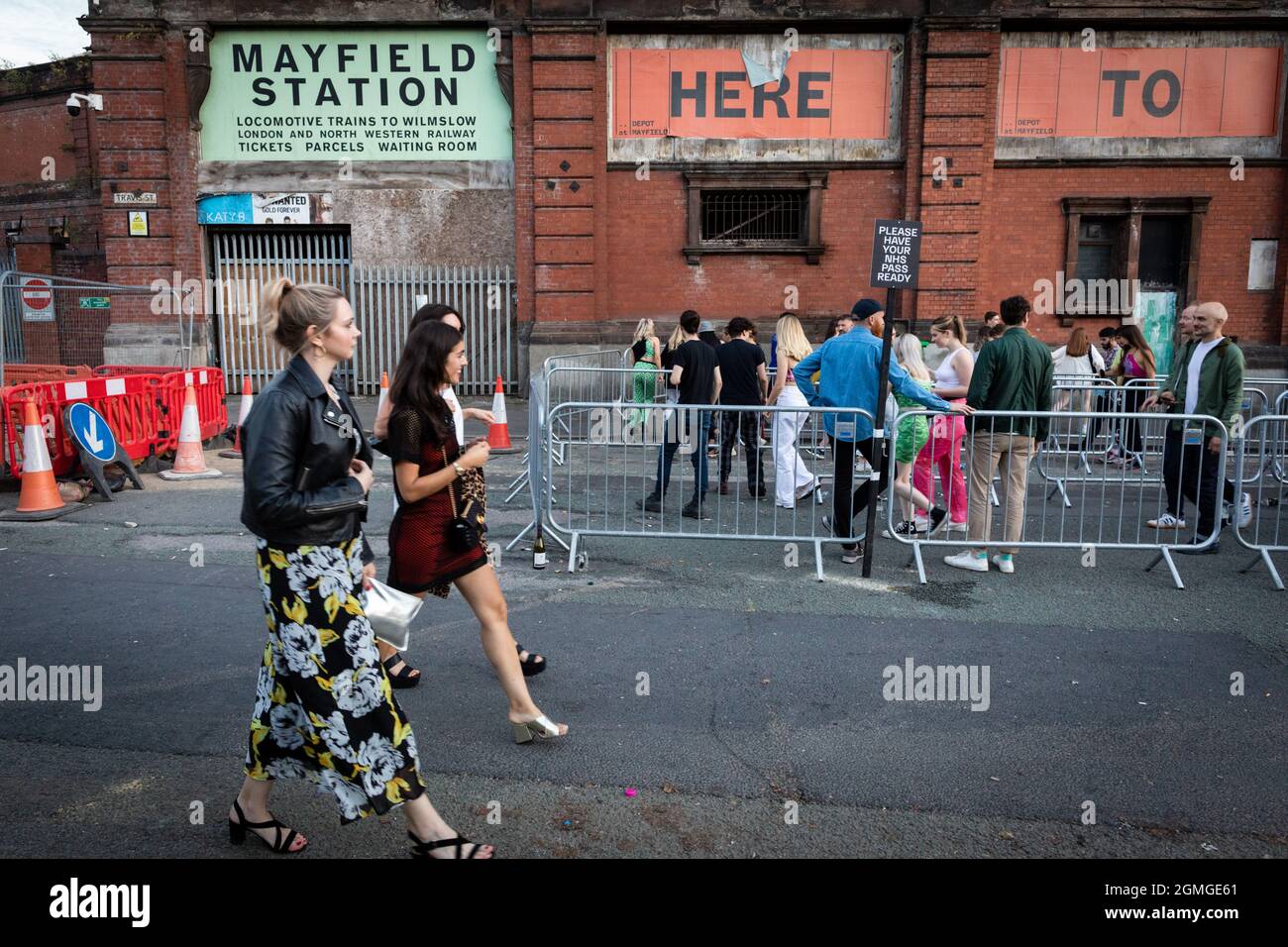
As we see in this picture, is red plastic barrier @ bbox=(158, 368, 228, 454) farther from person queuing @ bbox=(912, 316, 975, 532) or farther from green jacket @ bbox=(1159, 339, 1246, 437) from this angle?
green jacket @ bbox=(1159, 339, 1246, 437)

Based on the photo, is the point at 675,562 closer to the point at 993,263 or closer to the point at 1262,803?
the point at 1262,803

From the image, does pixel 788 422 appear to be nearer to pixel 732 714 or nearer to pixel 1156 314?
pixel 732 714

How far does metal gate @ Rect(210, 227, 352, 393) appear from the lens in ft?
58.1

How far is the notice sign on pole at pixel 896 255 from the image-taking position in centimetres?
710

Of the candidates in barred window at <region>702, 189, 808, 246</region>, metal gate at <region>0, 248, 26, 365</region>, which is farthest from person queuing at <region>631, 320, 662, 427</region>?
metal gate at <region>0, 248, 26, 365</region>

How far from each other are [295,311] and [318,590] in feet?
3.05

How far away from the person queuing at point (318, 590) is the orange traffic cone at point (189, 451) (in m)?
8.05

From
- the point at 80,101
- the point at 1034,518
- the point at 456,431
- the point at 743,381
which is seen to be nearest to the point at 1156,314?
the point at 1034,518

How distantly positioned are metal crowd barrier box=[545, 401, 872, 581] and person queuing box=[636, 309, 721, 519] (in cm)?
3

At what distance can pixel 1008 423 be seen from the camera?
766 cm

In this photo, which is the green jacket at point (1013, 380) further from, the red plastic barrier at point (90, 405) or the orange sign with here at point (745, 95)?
the orange sign with here at point (745, 95)

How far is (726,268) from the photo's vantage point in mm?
17172

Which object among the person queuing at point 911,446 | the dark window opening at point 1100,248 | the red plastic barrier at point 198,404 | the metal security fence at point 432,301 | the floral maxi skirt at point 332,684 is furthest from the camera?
the metal security fence at point 432,301

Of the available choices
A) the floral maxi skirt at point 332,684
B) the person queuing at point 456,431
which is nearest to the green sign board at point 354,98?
the person queuing at point 456,431
